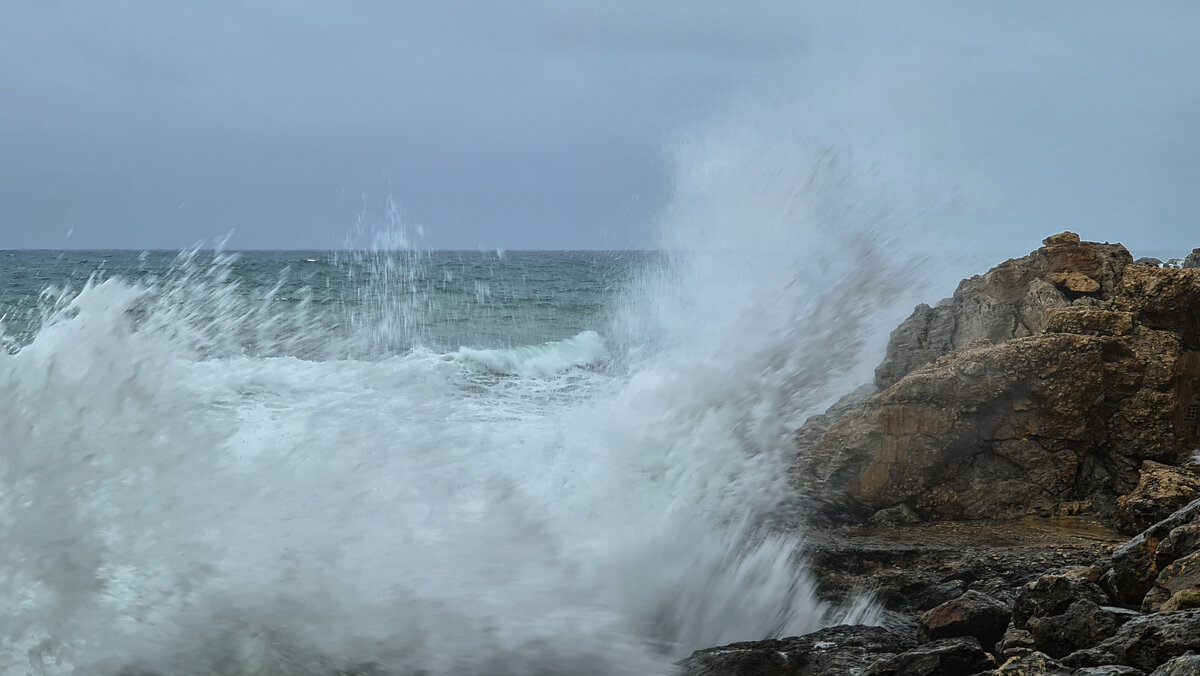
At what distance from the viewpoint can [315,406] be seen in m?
7.16

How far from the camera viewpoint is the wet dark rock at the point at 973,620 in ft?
12.5

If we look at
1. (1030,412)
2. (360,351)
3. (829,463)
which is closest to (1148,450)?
(1030,412)

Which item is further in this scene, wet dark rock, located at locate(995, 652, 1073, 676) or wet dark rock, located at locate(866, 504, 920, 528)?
wet dark rock, located at locate(866, 504, 920, 528)

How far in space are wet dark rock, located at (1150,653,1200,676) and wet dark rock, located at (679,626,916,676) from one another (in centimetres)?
108

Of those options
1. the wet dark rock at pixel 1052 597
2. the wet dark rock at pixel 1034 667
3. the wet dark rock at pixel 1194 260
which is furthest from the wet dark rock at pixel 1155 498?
the wet dark rock at pixel 1194 260

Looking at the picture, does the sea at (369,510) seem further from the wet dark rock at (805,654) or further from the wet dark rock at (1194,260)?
the wet dark rock at (1194,260)

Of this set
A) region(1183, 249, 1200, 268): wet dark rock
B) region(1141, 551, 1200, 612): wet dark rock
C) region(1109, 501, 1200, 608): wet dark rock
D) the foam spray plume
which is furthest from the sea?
region(1183, 249, 1200, 268): wet dark rock

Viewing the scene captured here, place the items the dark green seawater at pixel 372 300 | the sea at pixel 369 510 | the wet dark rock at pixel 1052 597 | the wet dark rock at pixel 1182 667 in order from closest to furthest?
the wet dark rock at pixel 1182 667, the wet dark rock at pixel 1052 597, the sea at pixel 369 510, the dark green seawater at pixel 372 300

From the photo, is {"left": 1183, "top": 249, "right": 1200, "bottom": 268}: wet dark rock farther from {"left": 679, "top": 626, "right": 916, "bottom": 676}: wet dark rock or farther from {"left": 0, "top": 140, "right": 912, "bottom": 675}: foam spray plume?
{"left": 679, "top": 626, "right": 916, "bottom": 676}: wet dark rock

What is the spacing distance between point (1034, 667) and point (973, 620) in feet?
2.54

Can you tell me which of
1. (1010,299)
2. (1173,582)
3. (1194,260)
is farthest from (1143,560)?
(1194,260)

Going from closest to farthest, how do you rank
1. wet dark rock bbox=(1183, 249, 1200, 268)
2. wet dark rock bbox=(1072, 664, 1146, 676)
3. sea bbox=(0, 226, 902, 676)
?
wet dark rock bbox=(1072, 664, 1146, 676), sea bbox=(0, 226, 902, 676), wet dark rock bbox=(1183, 249, 1200, 268)

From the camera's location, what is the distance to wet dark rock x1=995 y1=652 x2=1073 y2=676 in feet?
9.91

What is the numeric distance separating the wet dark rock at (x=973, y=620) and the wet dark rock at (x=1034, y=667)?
601mm
